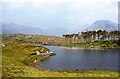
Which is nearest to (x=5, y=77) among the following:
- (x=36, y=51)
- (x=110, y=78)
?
(x=110, y=78)

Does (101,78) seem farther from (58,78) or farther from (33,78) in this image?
(33,78)

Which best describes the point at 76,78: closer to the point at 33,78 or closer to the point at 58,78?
the point at 58,78

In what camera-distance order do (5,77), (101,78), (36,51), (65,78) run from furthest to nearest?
(36,51), (101,78), (65,78), (5,77)

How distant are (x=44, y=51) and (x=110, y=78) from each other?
10061 cm

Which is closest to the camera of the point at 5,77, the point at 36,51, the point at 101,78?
the point at 5,77

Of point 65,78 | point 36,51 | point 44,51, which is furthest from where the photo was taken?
point 44,51

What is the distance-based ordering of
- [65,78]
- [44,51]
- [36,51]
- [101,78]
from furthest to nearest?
[44,51] → [36,51] → [101,78] → [65,78]

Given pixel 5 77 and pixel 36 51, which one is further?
pixel 36 51

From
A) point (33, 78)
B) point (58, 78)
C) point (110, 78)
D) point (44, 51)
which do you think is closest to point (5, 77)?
point (33, 78)

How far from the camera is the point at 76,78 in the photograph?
59.2 m

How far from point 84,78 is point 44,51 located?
101m

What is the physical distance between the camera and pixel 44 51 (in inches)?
6294

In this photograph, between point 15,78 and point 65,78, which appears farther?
point 65,78

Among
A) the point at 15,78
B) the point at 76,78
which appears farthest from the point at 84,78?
the point at 15,78
